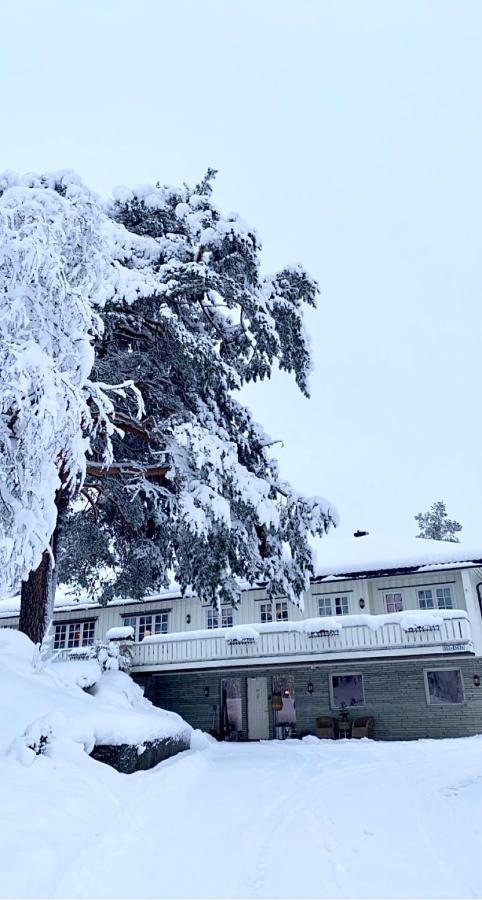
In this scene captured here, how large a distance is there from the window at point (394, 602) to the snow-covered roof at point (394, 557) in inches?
50.5

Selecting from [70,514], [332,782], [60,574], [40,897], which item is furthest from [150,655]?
[40,897]

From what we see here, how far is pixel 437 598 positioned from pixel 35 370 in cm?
1888

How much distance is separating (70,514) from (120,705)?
23.3 ft

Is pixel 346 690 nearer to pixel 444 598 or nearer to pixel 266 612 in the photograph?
pixel 266 612

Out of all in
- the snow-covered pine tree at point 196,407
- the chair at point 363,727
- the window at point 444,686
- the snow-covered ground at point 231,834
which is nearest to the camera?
the snow-covered ground at point 231,834

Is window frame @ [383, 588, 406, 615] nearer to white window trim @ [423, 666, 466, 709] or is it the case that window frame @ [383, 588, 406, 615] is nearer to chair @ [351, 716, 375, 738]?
white window trim @ [423, 666, 466, 709]

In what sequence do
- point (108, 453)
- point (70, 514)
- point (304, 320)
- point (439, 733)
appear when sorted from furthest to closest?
point (439, 733)
point (70, 514)
point (304, 320)
point (108, 453)

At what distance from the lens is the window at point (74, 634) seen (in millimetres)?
27125

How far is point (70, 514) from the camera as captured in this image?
18453 mm

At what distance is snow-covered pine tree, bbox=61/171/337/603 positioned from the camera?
14.2 m

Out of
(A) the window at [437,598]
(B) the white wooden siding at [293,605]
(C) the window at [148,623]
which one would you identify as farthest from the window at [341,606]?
(C) the window at [148,623]

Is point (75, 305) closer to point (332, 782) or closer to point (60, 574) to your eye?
point (332, 782)

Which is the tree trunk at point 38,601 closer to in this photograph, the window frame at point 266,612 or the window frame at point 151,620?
the window frame at point 151,620

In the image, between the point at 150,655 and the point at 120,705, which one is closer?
the point at 120,705
